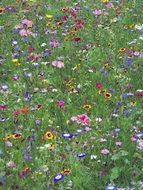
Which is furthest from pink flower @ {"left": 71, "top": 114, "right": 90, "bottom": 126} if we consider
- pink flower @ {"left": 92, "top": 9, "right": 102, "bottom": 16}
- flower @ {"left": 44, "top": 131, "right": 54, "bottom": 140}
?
pink flower @ {"left": 92, "top": 9, "right": 102, "bottom": 16}

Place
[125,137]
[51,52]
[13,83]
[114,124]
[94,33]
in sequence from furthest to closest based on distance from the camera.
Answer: [94,33] → [51,52] → [13,83] → [114,124] → [125,137]

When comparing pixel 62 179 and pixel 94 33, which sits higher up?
pixel 62 179

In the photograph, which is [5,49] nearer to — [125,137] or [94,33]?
[94,33]

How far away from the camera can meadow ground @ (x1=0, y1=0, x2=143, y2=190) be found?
526cm

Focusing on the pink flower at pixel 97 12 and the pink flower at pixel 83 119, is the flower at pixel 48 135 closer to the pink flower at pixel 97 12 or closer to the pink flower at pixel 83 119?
the pink flower at pixel 83 119

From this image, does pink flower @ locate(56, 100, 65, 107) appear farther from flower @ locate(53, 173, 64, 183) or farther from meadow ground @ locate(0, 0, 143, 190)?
flower @ locate(53, 173, 64, 183)

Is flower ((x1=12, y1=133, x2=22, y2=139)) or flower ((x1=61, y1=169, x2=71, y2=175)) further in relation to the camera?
flower ((x1=12, y1=133, x2=22, y2=139))

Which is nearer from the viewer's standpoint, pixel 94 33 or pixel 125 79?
pixel 125 79

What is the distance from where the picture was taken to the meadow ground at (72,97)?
526 centimetres

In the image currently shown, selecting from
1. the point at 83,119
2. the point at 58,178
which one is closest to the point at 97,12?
the point at 83,119

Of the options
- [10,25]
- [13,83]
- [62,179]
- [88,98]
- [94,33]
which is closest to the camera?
[62,179]

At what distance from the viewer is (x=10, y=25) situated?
32.8 ft

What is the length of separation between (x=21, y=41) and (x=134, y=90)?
302 centimetres

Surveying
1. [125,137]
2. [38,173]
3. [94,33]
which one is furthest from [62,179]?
[94,33]
